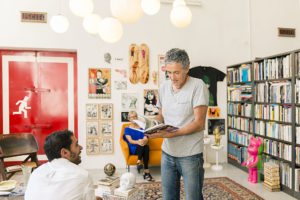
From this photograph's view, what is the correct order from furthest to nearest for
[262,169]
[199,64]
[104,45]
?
1. [199,64]
2. [104,45]
3. [262,169]

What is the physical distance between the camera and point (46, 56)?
4.94m

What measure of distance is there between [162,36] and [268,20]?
2.51m

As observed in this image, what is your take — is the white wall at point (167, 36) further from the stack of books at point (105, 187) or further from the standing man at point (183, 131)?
the standing man at point (183, 131)

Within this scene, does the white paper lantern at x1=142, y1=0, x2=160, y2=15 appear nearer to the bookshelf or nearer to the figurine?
the bookshelf

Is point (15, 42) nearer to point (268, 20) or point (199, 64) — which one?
point (199, 64)

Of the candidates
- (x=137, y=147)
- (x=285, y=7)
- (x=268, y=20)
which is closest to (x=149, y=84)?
(x=137, y=147)

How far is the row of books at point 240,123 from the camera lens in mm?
4500

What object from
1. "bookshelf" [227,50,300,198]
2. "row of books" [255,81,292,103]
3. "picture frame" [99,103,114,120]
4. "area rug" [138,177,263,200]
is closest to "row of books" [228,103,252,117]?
"bookshelf" [227,50,300,198]

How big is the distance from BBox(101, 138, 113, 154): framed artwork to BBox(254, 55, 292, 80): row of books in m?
3.06

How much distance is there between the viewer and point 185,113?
1794mm

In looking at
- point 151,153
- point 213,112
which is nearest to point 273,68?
point 213,112

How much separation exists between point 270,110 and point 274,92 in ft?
1.03

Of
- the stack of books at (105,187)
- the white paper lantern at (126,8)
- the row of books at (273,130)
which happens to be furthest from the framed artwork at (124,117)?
the white paper lantern at (126,8)

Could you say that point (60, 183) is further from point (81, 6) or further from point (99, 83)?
point (99, 83)
